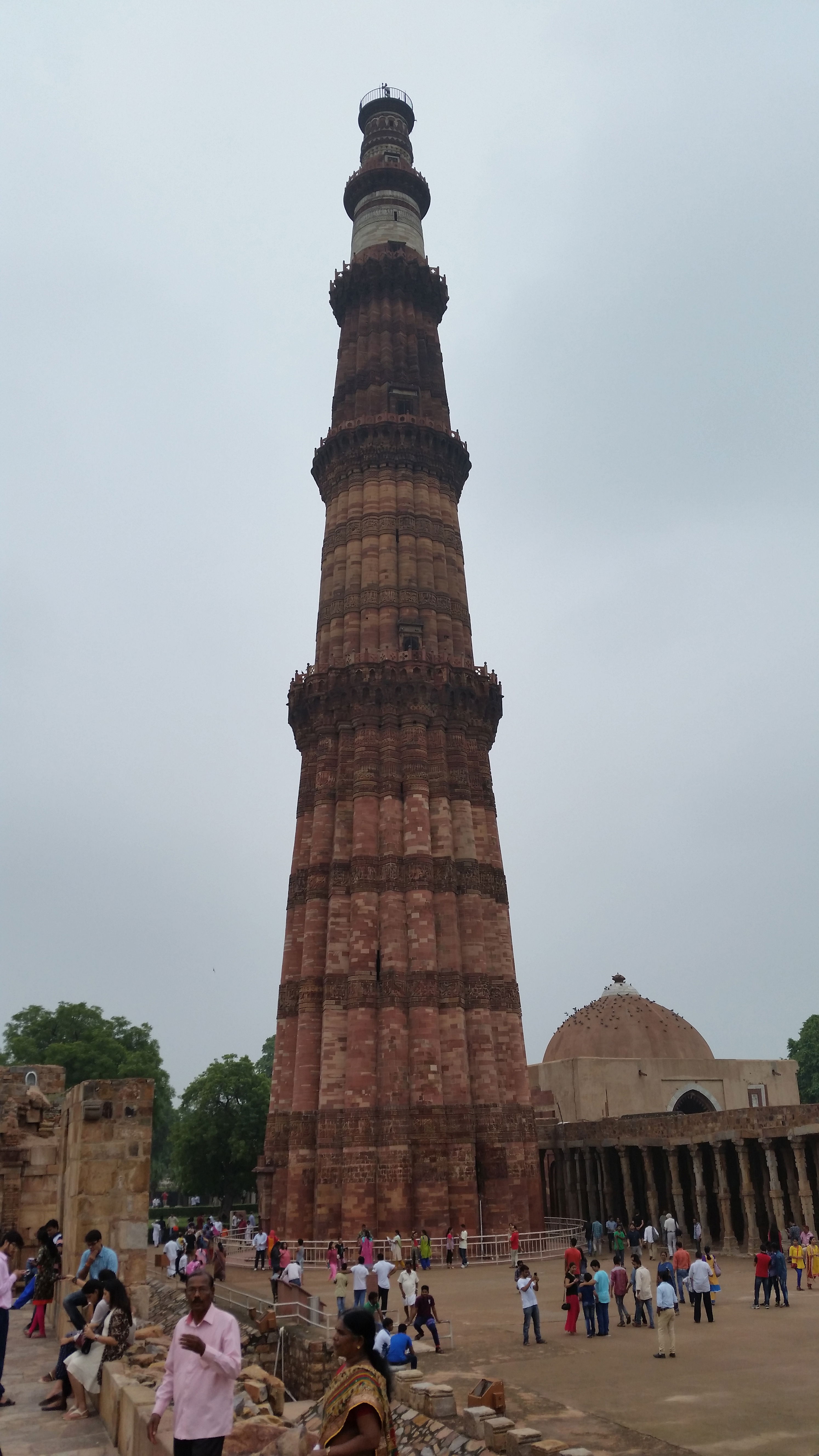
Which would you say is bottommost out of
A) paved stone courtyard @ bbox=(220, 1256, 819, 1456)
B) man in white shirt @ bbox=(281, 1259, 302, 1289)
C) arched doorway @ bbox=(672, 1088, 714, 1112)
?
paved stone courtyard @ bbox=(220, 1256, 819, 1456)

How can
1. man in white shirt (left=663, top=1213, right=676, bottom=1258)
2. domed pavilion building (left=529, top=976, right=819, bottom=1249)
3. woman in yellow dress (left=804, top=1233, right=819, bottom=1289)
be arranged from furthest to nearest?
domed pavilion building (left=529, top=976, right=819, bottom=1249) → man in white shirt (left=663, top=1213, right=676, bottom=1258) → woman in yellow dress (left=804, top=1233, right=819, bottom=1289)

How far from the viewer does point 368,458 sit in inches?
1591

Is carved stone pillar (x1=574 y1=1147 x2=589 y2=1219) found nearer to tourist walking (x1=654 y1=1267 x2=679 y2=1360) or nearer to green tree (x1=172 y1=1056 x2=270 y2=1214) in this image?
green tree (x1=172 y1=1056 x2=270 y2=1214)

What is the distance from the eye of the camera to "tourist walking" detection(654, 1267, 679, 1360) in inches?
555

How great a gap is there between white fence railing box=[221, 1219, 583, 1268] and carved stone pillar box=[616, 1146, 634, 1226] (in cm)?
232

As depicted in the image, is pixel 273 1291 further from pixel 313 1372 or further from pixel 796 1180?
pixel 796 1180

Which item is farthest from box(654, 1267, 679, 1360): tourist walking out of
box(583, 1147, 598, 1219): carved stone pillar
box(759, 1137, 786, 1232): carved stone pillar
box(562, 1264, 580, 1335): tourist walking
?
box(583, 1147, 598, 1219): carved stone pillar

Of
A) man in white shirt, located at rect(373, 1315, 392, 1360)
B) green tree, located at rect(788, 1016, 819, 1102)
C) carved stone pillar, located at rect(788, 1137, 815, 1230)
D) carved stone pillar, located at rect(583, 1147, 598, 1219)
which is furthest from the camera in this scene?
green tree, located at rect(788, 1016, 819, 1102)

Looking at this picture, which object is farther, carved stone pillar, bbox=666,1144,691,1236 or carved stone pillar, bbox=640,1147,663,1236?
carved stone pillar, bbox=640,1147,663,1236

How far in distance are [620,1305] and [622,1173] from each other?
1646cm

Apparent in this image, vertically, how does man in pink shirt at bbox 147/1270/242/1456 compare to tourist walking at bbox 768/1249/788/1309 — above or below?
above

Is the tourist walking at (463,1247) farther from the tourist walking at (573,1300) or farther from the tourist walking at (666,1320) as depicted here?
the tourist walking at (666,1320)

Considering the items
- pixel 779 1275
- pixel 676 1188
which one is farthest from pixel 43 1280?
pixel 676 1188

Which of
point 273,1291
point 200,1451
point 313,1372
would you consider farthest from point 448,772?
point 200,1451
